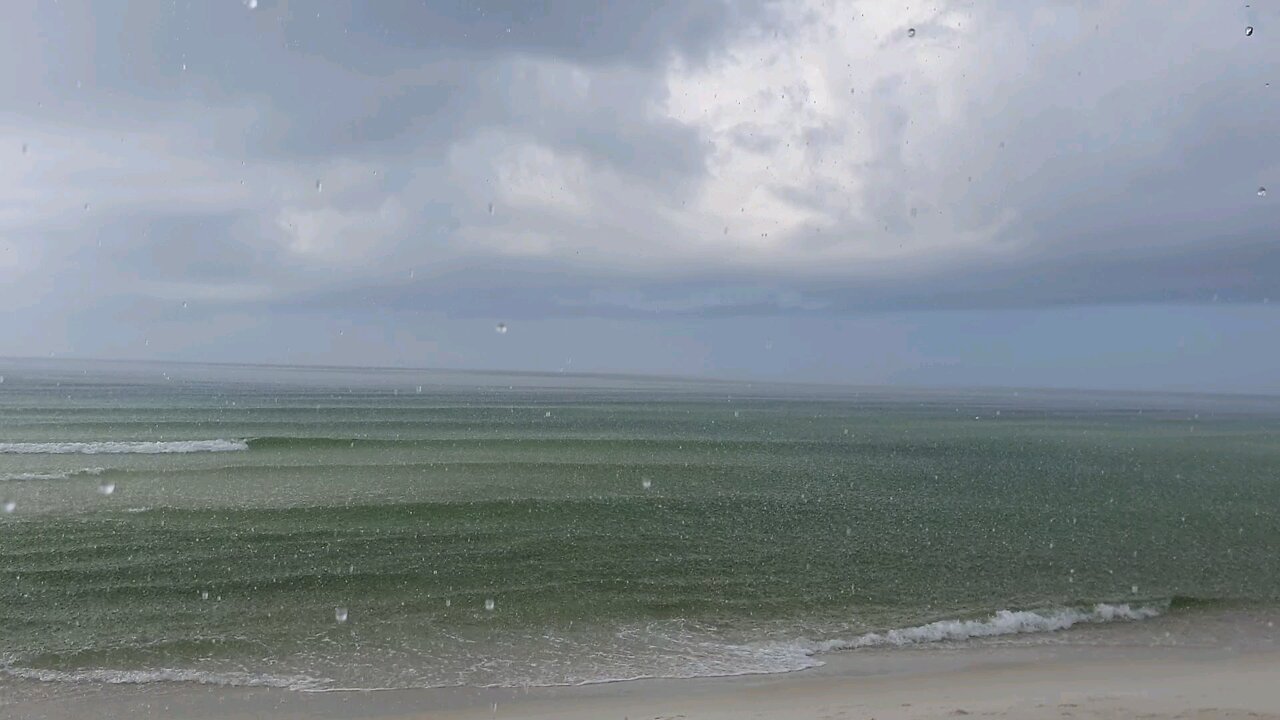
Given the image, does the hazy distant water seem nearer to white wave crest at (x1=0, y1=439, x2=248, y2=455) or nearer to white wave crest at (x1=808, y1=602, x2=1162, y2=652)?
white wave crest at (x1=808, y1=602, x2=1162, y2=652)

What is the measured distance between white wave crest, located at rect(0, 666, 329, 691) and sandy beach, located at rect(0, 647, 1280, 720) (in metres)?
0.19

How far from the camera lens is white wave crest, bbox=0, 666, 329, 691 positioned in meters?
9.19

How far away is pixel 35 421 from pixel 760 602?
44.5m

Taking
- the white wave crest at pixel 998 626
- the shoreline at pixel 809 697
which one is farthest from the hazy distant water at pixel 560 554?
the shoreline at pixel 809 697

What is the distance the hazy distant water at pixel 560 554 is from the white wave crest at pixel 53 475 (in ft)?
0.52

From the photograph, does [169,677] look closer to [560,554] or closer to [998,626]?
[560,554]

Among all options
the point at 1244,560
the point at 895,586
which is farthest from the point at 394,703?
the point at 1244,560

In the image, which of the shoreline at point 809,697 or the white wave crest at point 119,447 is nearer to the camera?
the shoreline at point 809,697

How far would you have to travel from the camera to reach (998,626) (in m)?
11.7

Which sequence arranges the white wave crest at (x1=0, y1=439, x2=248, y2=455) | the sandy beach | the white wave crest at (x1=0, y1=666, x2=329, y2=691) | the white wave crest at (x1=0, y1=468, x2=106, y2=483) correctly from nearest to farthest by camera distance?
1. the sandy beach
2. the white wave crest at (x1=0, y1=666, x2=329, y2=691)
3. the white wave crest at (x1=0, y1=468, x2=106, y2=483)
4. the white wave crest at (x1=0, y1=439, x2=248, y2=455)

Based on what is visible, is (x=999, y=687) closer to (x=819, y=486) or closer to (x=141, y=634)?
(x=141, y=634)

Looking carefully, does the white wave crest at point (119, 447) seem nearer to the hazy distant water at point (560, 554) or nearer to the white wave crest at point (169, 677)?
the hazy distant water at point (560, 554)

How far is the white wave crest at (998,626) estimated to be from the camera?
10844 millimetres

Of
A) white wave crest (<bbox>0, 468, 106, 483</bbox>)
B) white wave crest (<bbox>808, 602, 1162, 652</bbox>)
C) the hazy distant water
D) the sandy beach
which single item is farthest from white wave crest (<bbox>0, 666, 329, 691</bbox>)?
white wave crest (<bbox>0, 468, 106, 483</bbox>)
